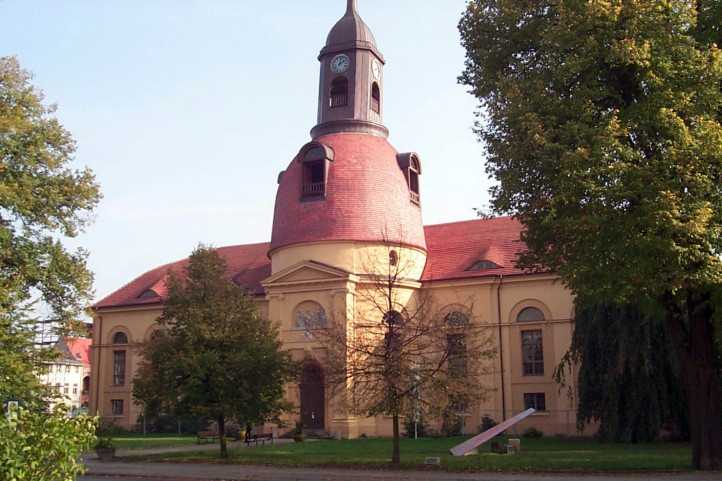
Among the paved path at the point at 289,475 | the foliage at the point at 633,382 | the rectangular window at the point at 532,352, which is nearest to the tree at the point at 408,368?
the paved path at the point at 289,475

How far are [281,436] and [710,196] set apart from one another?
26.1 m

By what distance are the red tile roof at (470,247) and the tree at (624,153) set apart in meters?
19.5

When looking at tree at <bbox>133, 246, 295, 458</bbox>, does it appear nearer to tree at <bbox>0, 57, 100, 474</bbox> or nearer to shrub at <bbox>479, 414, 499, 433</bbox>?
tree at <bbox>0, 57, 100, 474</bbox>

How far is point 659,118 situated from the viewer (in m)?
17.2

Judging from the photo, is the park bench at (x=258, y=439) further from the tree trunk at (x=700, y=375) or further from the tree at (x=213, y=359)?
the tree trunk at (x=700, y=375)

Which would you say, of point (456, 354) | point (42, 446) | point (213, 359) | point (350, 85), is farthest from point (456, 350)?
point (350, 85)

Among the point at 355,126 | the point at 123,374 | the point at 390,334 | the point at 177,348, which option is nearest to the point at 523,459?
the point at 390,334

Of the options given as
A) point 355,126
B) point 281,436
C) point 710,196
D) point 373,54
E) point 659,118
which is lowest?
point 281,436

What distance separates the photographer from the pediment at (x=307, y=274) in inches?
1480

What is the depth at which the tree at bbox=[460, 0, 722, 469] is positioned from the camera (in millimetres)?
16984

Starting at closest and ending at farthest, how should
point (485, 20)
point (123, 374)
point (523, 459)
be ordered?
1. point (485, 20)
2. point (523, 459)
3. point (123, 374)

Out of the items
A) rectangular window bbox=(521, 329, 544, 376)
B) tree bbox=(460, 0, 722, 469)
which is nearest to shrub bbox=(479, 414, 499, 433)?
rectangular window bbox=(521, 329, 544, 376)

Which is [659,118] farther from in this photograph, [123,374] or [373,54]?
[123,374]

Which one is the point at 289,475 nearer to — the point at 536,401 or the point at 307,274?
the point at 307,274
